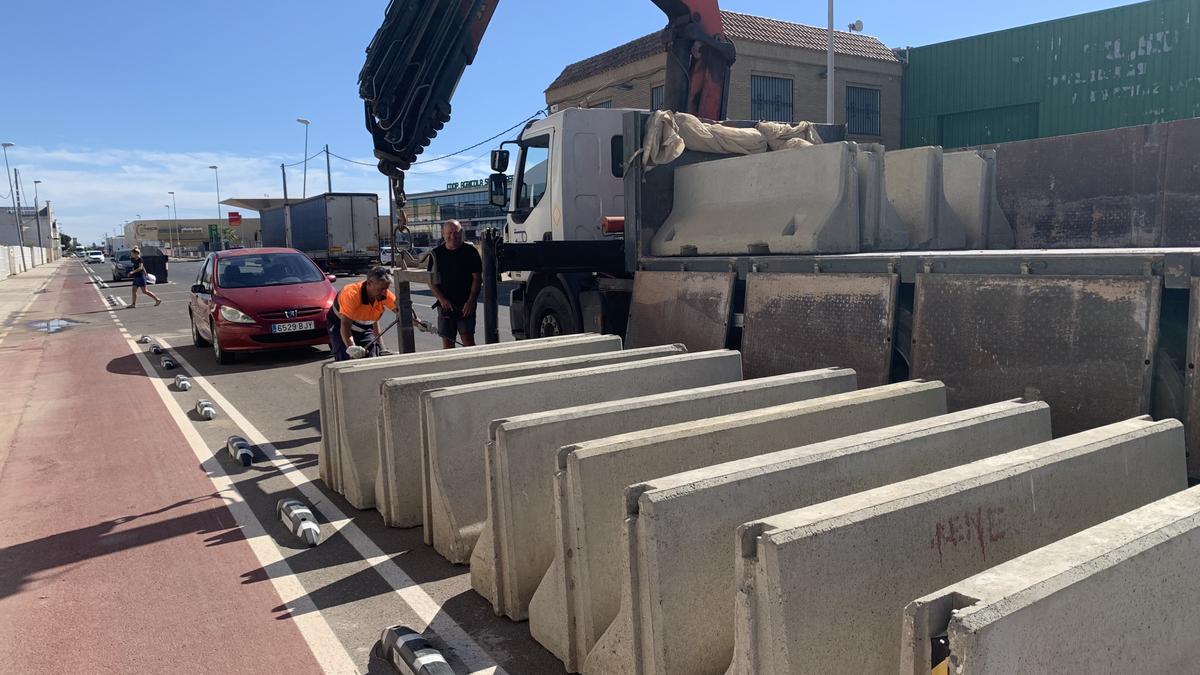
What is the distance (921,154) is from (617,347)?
9.43 ft

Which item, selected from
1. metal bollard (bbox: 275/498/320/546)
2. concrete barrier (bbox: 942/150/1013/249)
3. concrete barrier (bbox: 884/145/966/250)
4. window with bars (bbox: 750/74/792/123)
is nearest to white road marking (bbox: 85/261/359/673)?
metal bollard (bbox: 275/498/320/546)

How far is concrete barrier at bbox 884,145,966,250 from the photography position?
6.63m

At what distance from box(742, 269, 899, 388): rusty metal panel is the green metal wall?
2808 cm

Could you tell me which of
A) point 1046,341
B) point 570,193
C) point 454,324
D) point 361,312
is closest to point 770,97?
point 570,193

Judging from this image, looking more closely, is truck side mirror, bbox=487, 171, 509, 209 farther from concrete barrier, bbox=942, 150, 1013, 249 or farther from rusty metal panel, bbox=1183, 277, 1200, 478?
rusty metal panel, bbox=1183, 277, 1200, 478

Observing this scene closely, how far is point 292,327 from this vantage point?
483 inches

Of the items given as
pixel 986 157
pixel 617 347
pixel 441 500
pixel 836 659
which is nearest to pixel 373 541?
pixel 441 500

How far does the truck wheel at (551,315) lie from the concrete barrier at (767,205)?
1250mm

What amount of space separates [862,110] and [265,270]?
29258 mm

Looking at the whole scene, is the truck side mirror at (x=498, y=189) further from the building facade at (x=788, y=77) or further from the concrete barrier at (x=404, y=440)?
the building facade at (x=788, y=77)

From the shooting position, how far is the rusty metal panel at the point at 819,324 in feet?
16.8

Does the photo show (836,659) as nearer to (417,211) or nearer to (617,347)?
(617,347)

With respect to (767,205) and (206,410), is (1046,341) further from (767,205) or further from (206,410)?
(206,410)

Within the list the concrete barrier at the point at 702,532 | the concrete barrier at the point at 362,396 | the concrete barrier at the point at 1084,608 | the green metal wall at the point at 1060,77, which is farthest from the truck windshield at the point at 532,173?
the green metal wall at the point at 1060,77
